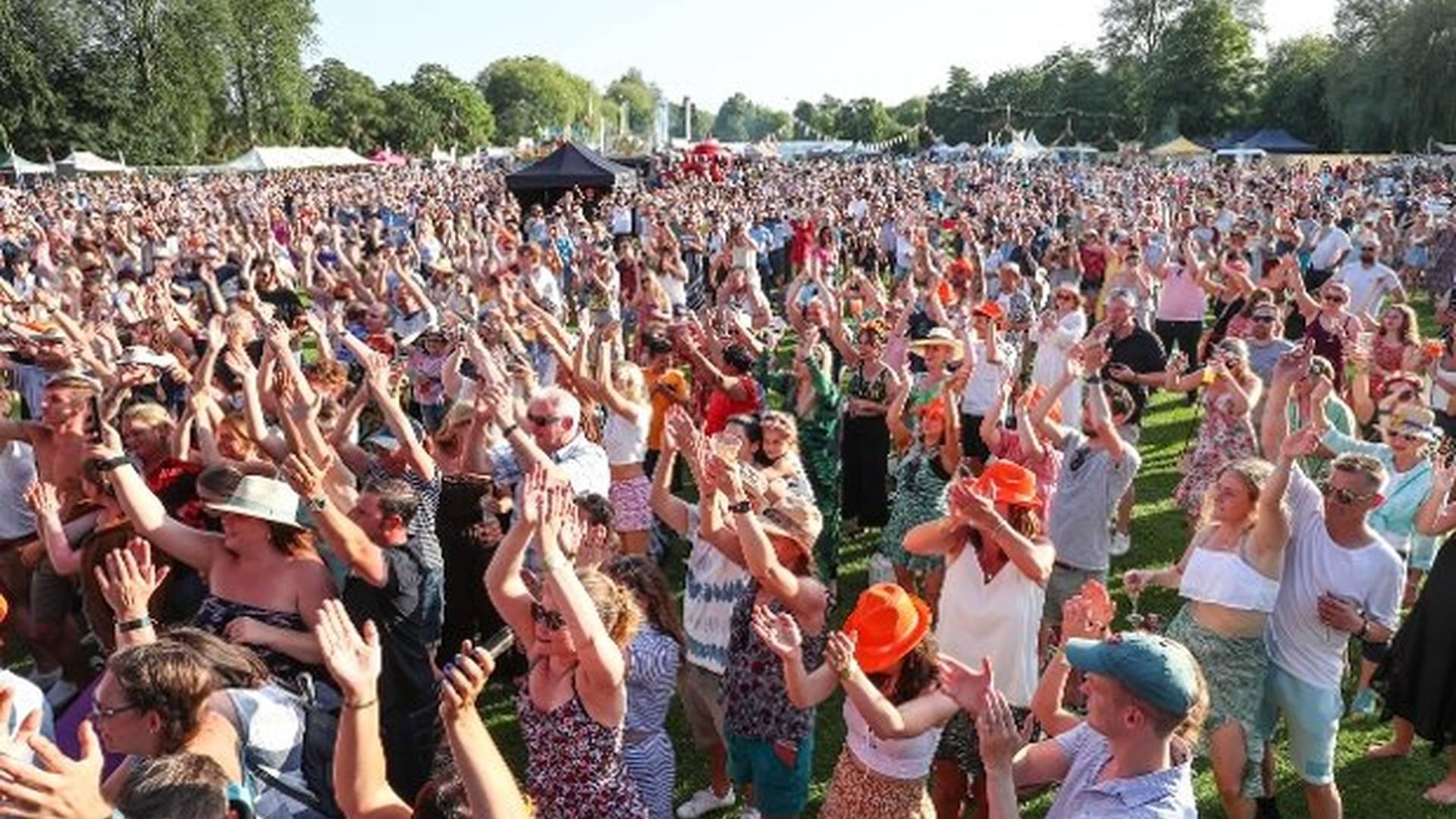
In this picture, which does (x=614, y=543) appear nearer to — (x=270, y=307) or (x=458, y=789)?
(x=458, y=789)

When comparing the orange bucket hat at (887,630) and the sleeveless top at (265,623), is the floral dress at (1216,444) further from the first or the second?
the sleeveless top at (265,623)

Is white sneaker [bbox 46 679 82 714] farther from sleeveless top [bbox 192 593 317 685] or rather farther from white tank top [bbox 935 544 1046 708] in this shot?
white tank top [bbox 935 544 1046 708]

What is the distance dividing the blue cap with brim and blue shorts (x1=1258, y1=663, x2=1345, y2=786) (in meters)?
1.81

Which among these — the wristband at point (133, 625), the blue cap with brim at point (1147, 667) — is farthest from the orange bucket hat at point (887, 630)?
the wristband at point (133, 625)

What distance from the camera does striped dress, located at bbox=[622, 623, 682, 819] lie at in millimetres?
3598

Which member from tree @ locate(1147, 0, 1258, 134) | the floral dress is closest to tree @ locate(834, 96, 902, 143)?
tree @ locate(1147, 0, 1258, 134)

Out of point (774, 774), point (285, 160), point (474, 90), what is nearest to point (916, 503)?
point (774, 774)

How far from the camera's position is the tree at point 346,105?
85938mm

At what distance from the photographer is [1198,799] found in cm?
494

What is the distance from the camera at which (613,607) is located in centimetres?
338

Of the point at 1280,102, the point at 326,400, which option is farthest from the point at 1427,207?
the point at 1280,102

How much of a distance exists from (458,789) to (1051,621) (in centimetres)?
367

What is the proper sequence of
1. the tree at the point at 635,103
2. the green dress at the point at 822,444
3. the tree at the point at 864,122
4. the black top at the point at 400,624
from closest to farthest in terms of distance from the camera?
the black top at the point at 400,624, the green dress at the point at 822,444, the tree at the point at 864,122, the tree at the point at 635,103

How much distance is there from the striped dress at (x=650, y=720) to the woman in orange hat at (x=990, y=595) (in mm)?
1121
